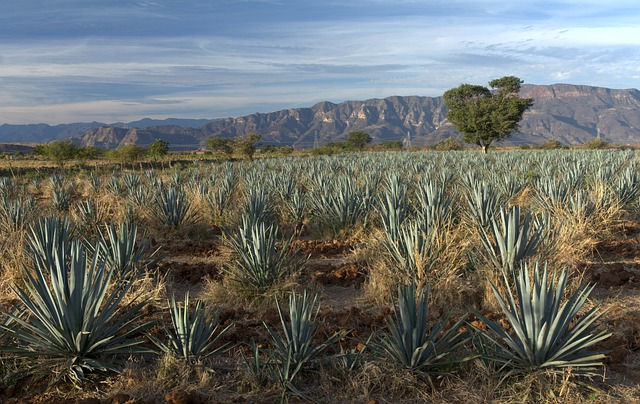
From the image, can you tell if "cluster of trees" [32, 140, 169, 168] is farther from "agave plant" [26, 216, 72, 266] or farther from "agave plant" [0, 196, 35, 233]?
"agave plant" [26, 216, 72, 266]

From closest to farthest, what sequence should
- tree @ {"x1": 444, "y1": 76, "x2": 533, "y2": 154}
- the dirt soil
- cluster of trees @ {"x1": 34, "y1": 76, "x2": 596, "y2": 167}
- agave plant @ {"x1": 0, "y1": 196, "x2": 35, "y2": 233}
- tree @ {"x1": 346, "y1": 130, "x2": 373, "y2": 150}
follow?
1. the dirt soil
2. agave plant @ {"x1": 0, "y1": 196, "x2": 35, "y2": 233}
3. cluster of trees @ {"x1": 34, "y1": 76, "x2": 596, "y2": 167}
4. tree @ {"x1": 444, "y1": 76, "x2": 533, "y2": 154}
5. tree @ {"x1": 346, "y1": 130, "x2": 373, "y2": 150}

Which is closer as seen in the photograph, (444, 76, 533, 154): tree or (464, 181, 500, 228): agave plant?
(464, 181, 500, 228): agave plant

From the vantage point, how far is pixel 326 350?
3.27 m

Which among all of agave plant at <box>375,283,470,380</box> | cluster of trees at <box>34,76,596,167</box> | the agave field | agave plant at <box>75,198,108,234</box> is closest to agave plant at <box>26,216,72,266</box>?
the agave field

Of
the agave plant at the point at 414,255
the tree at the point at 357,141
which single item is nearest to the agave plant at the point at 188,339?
the agave plant at the point at 414,255

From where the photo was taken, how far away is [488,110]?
127 ft

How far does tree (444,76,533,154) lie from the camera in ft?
124

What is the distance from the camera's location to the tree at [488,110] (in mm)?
37750

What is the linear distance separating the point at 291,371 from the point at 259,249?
1.76 meters

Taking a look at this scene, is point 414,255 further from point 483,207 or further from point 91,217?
point 91,217

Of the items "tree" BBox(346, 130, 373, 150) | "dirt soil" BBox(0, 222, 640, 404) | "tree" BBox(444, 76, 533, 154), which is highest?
"tree" BBox(444, 76, 533, 154)

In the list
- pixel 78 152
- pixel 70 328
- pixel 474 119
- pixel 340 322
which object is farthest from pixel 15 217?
pixel 474 119

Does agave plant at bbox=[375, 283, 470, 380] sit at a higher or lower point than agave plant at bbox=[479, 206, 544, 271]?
lower

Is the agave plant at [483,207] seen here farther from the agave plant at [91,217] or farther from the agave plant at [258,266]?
the agave plant at [91,217]
